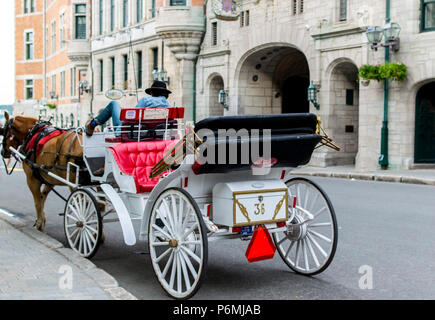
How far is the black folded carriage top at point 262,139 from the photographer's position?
502 centimetres

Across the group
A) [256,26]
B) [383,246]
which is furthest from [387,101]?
[383,246]

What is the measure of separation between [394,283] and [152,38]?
95.2ft

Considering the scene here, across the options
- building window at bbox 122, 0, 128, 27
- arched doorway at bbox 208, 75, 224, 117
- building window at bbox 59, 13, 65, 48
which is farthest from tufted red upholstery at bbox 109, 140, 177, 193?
Answer: building window at bbox 59, 13, 65, 48

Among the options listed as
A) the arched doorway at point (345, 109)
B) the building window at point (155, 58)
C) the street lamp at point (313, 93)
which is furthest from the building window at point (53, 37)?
the arched doorway at point (345, 109)

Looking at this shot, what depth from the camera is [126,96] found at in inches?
1422

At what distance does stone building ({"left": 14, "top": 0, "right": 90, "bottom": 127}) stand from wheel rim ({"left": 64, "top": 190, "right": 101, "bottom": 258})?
102 ft

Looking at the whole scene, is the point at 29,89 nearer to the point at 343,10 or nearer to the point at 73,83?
the point at 73,83

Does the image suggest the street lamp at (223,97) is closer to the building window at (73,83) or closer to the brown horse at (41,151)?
the brown horse at (41,151)

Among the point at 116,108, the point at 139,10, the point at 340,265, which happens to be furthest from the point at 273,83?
the point at 340,265

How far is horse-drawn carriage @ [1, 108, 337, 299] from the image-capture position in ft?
16.6

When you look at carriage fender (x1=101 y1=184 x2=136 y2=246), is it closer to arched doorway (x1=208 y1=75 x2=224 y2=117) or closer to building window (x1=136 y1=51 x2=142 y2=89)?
arched doorway (x1=208 y1=75 x2=224 y2=117)

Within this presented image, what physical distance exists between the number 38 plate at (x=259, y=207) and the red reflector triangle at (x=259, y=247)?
0.11 metres

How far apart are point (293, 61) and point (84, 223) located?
22.1 metres

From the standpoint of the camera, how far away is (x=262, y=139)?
203 inches
